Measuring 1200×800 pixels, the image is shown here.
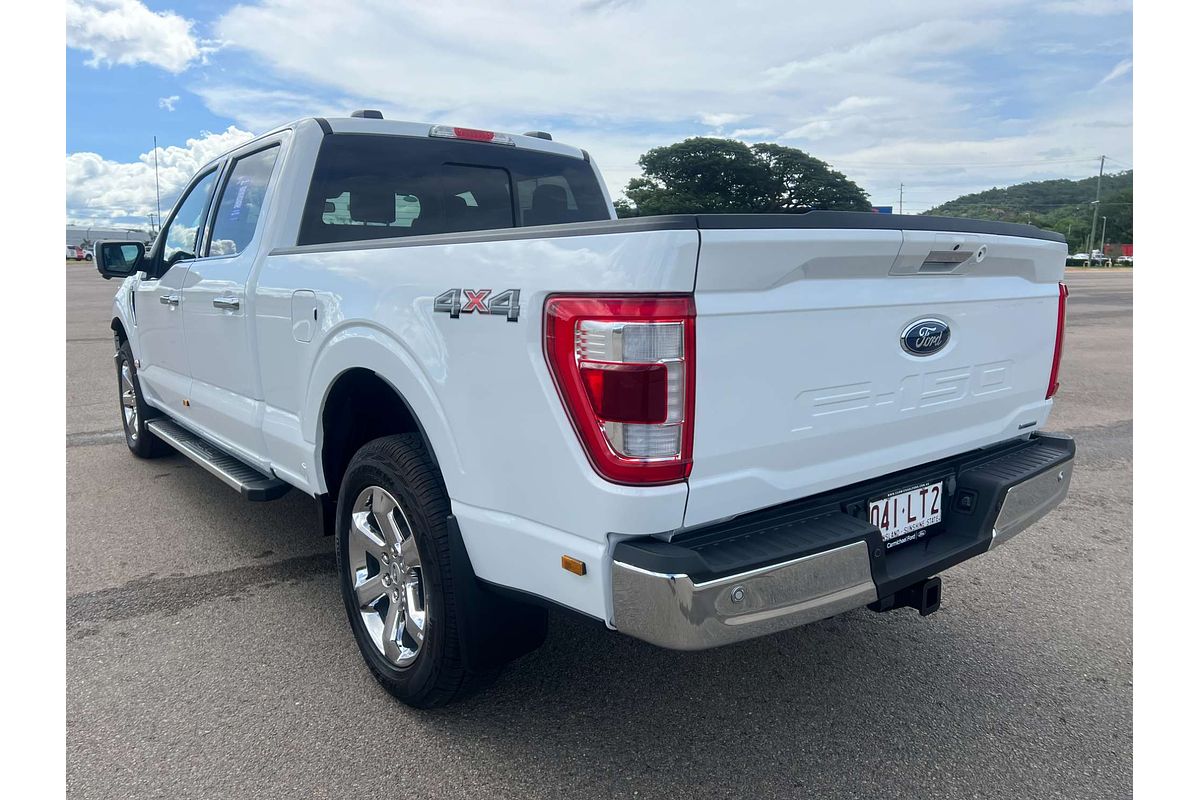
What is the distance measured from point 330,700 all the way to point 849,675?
1.84 metres

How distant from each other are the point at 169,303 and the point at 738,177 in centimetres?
522

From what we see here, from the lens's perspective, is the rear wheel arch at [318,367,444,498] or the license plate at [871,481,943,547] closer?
the license plate at [871,481,943,547]

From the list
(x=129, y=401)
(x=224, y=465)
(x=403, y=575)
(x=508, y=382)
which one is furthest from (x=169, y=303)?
(x=508, y=382)

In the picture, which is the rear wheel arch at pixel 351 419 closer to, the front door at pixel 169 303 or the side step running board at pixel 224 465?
the side step running board at pixel 224 465

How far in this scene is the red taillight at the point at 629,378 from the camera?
6.36 feet

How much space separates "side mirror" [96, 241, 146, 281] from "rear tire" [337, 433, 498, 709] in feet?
10.0

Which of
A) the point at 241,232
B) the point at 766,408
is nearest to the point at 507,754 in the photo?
the point at 766,408

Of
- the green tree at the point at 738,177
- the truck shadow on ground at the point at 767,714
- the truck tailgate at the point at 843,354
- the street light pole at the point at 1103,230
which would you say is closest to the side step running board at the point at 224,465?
the truck shadow on ground at the point at 767,714

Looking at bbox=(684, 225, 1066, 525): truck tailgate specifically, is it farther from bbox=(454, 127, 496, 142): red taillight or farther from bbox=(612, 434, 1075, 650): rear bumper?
bbox=(454, 127, 496, 142): red taillight

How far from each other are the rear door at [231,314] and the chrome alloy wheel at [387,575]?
41.0 inches

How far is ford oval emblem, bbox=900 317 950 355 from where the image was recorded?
2.44 meters

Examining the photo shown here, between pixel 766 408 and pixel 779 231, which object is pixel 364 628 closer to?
pixel 766 408

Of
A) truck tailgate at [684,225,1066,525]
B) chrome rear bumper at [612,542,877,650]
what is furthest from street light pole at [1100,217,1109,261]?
chrome rear bumper at [612,542,877,650]

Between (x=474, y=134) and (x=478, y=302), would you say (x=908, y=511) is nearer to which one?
(x=478, y=302)
